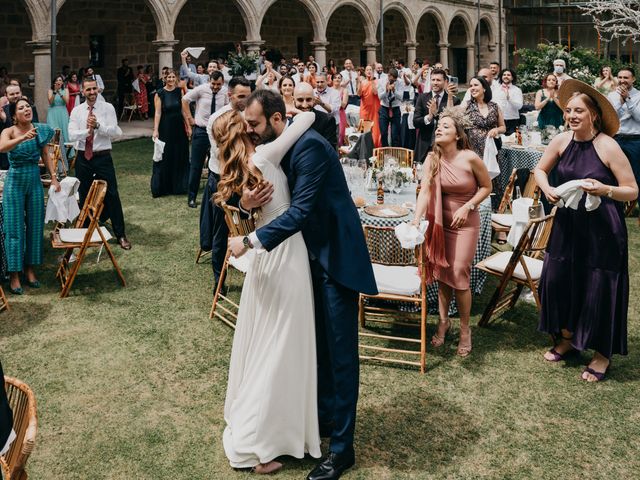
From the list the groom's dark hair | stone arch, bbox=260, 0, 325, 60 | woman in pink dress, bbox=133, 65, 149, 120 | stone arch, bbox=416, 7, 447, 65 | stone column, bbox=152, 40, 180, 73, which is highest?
stone arch, bbox=416, 7, 447, 65

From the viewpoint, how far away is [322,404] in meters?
3.22

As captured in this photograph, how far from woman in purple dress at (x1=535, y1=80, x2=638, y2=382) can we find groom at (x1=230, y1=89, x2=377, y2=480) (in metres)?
1.46

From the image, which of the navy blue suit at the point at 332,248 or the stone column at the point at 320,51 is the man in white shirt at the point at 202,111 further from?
the stone column at the point at 320,51

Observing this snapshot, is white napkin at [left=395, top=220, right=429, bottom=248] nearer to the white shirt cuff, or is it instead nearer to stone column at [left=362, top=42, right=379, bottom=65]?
the white shirt cuff

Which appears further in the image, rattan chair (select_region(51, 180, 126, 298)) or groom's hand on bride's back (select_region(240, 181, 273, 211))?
rattan chair (select_region(51, 180, 126, 298))

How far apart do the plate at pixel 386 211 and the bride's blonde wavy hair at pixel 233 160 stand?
6.55ft

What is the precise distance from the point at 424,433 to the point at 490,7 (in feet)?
104

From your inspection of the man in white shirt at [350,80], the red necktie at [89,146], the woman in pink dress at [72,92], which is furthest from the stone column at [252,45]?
the red necktie at [89,146]

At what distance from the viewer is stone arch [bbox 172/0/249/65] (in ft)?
64.6

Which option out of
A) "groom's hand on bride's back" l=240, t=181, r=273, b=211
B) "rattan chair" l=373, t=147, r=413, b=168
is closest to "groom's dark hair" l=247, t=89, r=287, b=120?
"groom's hand on bride's back" l=240, t=181, r=273, b=211

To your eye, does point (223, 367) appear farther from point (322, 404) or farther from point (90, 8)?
point (90, 8)

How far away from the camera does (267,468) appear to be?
119 inches

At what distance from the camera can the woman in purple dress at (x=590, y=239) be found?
147 inches

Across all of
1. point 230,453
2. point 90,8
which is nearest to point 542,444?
point 230,453
